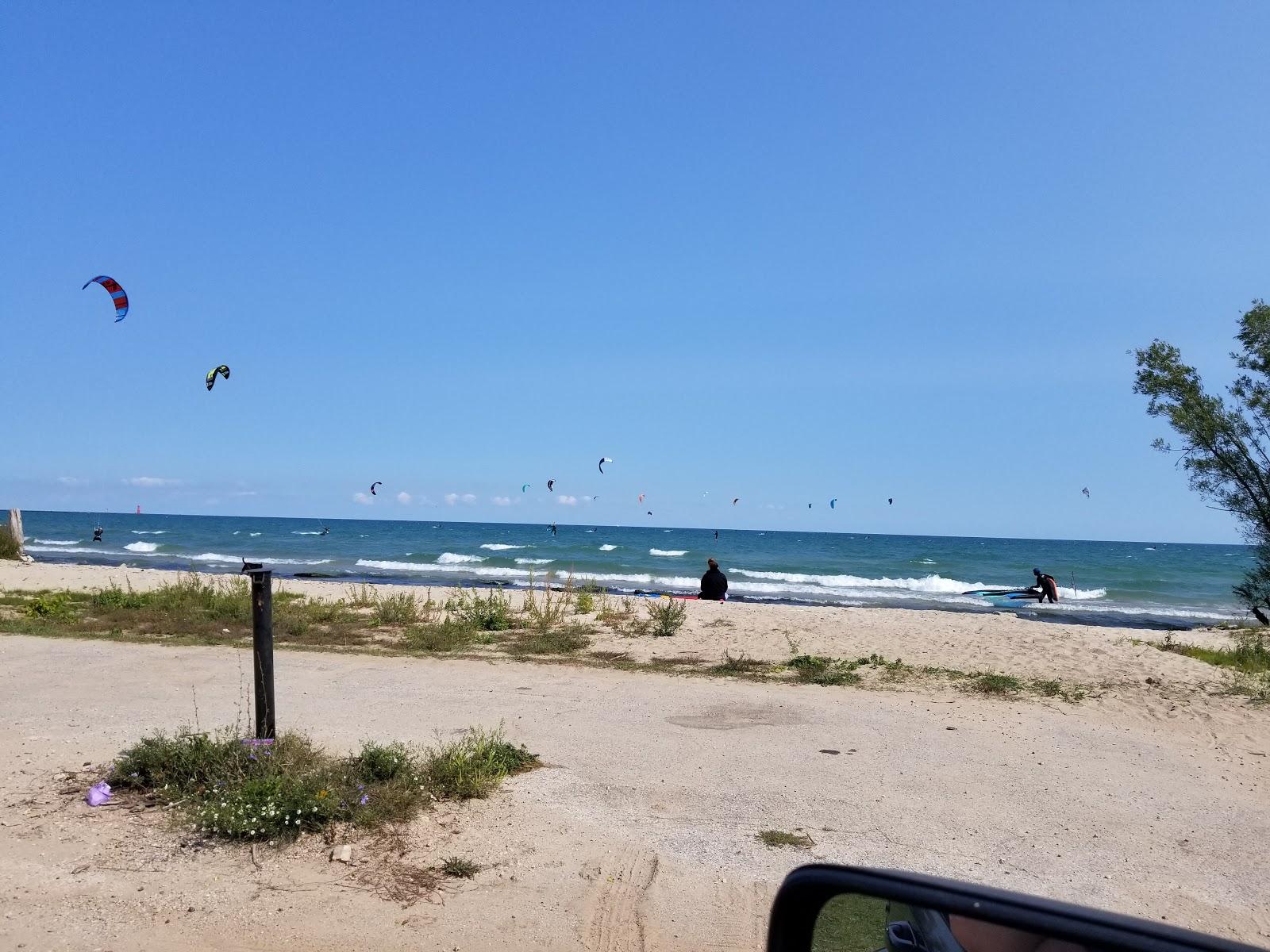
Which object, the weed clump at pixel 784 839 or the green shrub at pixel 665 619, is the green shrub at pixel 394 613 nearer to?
the green shrub at pixel 665 619

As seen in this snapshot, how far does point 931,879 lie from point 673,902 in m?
3.17

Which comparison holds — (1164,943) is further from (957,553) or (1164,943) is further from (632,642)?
(957,553)

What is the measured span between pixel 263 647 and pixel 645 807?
2.68m

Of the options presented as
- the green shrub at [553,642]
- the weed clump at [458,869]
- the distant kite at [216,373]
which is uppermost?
the distant kite at [216,373]

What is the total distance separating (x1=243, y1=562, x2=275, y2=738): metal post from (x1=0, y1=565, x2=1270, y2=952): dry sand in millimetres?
927

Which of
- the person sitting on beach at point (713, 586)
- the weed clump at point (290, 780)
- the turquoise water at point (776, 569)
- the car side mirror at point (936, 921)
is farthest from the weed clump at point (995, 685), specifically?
the turquoise water at point (776, 569)

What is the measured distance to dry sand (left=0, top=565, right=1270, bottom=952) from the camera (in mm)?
4172

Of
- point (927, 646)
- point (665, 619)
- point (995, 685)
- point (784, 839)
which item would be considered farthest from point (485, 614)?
point (784, 839)

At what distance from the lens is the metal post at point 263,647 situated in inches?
230

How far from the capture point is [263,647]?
5.90 meters

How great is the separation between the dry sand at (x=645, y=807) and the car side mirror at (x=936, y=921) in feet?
8.39

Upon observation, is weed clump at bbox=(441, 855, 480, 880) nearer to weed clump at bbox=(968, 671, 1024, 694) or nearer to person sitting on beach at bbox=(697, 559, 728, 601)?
weed clump at bbox=(968, 671, 1024, 694)

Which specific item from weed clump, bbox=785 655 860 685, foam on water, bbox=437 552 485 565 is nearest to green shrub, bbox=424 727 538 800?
weed clump, bbox=785 655 860 685

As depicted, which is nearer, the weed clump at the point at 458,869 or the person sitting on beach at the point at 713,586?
the weed clump at the point at 458,869
